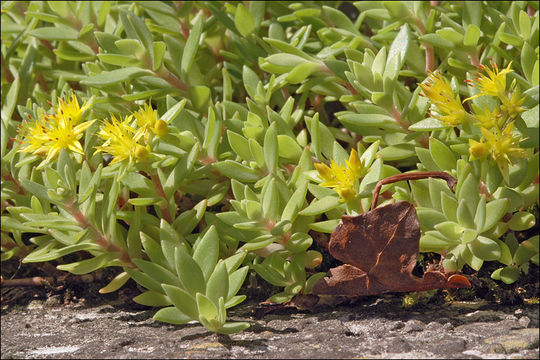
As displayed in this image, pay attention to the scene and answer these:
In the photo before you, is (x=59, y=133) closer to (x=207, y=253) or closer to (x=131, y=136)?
(x=131, y=136)

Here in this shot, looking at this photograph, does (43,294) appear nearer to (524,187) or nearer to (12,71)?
(12,71)

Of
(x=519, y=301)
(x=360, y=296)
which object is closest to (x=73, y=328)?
(x=360, y=296)

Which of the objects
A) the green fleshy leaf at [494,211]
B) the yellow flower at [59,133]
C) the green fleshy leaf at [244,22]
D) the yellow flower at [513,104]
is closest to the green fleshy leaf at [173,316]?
the yellow flower at [59,133]

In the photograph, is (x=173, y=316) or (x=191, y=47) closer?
(x=173, y=316)

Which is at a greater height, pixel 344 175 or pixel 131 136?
pixel 131 136

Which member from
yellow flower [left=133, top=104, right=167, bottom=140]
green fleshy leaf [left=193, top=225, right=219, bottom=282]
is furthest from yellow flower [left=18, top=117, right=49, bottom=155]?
green fleshy leaf [left=193, top=225, right=219, bottom=282]

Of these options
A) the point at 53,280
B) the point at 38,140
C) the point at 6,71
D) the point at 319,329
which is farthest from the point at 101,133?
the point at 6,71
